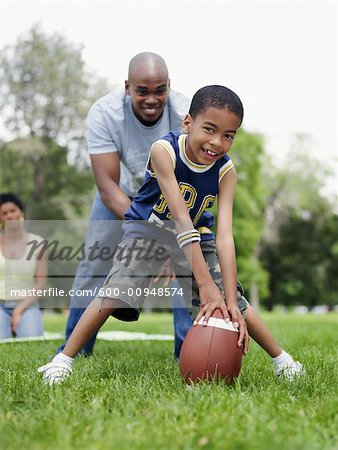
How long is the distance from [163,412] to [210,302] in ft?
3.26

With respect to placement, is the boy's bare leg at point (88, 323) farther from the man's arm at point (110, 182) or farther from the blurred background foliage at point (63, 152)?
the blurred background foliage at point (63, 152)

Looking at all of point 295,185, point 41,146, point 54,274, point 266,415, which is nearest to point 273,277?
point 295,185

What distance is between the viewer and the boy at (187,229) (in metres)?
3.56

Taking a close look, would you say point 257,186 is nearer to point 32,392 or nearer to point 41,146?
point 41,146

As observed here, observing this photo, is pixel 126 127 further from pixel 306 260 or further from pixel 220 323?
pixel 306 260

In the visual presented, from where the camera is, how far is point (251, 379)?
146 inches

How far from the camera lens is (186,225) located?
366 cm

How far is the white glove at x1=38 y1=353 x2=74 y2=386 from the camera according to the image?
3.49 metres

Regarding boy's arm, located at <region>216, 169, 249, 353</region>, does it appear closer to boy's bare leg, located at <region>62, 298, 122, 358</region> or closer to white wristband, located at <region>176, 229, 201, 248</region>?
white wristband, located at <region>176, 229, 201, 248</region>

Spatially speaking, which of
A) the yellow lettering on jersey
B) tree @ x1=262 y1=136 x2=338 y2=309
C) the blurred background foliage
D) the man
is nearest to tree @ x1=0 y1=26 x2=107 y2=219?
the blurred background foliage

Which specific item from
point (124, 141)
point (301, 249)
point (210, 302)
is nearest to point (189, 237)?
point (210, 302)

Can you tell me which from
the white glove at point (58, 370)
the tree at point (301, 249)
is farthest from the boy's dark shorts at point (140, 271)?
the tree at point (301, 249)

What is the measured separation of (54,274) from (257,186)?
10.6m

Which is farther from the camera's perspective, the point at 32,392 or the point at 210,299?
the point at 210,299
